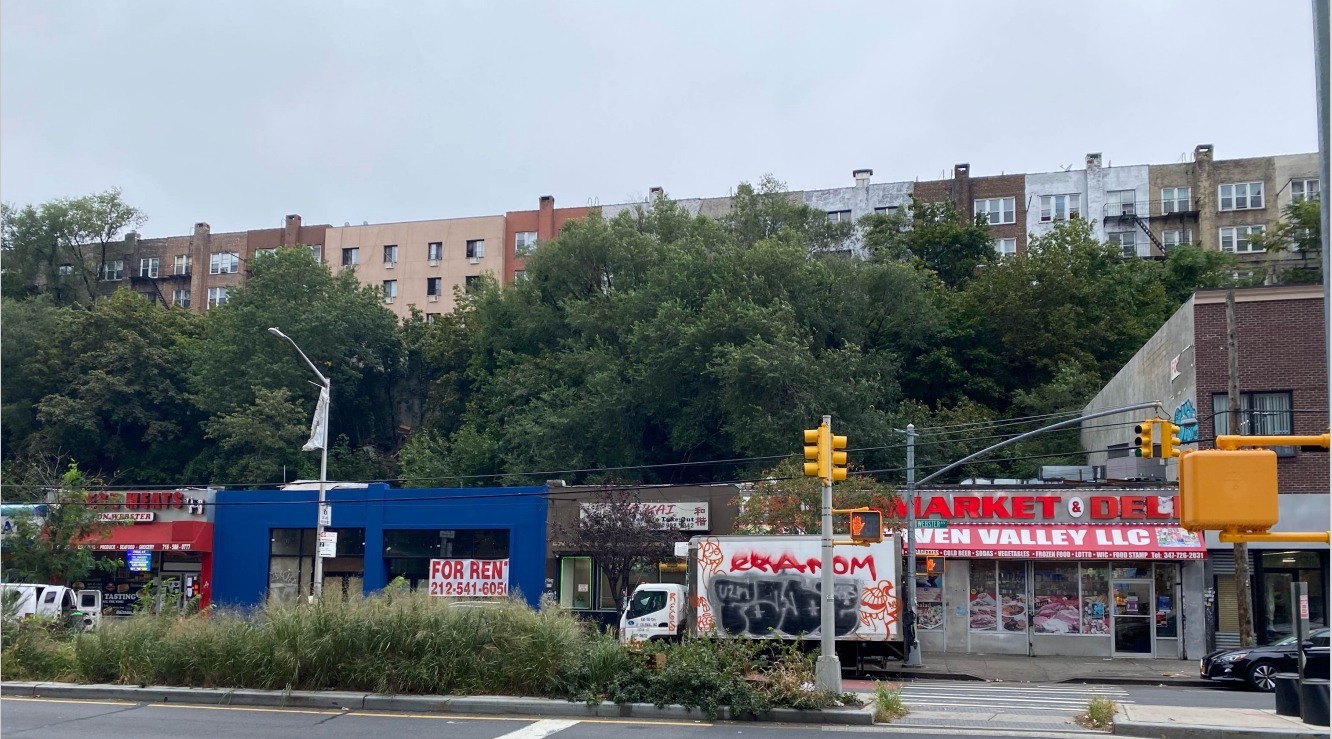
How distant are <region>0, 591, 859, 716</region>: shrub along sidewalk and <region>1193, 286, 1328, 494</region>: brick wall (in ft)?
65.6

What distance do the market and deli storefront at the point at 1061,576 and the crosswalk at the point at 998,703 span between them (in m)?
7.66

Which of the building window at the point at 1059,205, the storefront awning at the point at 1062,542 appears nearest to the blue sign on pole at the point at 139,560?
the storefront awning at the point at 1062,542

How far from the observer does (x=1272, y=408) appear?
101ft

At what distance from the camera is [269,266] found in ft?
216

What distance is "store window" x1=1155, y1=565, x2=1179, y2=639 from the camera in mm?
31750

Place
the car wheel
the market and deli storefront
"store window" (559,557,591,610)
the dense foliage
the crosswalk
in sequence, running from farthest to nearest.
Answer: the dense foliage, "store window" (559,557,591,610), the market and deli storefront, the car wheel, the crosswalk

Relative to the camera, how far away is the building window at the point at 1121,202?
7169 cm

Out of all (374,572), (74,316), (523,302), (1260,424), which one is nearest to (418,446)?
(523,302)

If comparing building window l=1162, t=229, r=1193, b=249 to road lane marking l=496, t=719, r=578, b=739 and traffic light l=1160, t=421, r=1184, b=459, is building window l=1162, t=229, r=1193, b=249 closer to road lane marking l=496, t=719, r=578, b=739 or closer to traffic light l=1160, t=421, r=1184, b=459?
traffic light l=1160, t=421, r=1184, b=459

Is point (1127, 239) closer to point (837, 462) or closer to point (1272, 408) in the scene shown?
point (1272, 408)

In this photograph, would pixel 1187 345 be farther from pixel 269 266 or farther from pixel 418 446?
pixel 269 266

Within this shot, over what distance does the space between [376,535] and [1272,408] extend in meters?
29.4

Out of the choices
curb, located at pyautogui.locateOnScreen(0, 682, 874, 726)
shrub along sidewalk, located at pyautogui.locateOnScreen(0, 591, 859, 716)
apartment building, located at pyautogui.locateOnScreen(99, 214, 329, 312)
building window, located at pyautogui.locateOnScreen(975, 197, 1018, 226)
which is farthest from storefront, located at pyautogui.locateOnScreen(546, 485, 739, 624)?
apartment building, located at pyautogui.locateOnScreen(99, 214, 329, 312)

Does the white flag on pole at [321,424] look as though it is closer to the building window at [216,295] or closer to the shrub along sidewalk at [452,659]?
the shrub along sidewalk at [452,659]
